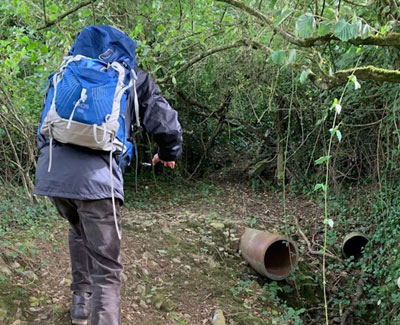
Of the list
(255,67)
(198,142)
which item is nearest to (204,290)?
(255,67)

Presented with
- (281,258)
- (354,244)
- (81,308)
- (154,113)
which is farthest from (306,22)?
(354,244)

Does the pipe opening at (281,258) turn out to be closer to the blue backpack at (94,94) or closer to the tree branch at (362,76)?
the tree branch at (362,76)

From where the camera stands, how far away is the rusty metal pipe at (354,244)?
4887 mm

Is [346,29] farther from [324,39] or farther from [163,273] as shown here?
[163,273]

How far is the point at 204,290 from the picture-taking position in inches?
148

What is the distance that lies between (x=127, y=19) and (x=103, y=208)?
289 centimetres

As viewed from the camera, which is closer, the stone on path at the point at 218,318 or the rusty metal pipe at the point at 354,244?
the stone on path at the point at 218,318

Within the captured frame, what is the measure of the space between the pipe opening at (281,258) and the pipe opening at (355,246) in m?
0.76

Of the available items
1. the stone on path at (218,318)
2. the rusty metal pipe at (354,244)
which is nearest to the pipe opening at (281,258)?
the rusty metal pipe at (354,244)

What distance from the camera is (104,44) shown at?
7.48 feet

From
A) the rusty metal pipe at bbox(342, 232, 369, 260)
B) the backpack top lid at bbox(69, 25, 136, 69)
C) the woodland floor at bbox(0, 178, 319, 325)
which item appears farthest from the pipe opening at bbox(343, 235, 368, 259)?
the backpack top lid at bbox(69, 25, 136, 69)

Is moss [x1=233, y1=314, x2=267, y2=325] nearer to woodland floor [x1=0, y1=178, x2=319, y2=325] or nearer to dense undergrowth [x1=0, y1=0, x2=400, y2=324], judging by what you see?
woodland floor [x1=0, y1=178, x2=319, y2=325]

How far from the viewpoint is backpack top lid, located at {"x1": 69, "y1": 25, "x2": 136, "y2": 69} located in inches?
89.4

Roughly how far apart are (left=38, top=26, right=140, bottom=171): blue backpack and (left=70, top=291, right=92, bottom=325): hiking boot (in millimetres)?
926
